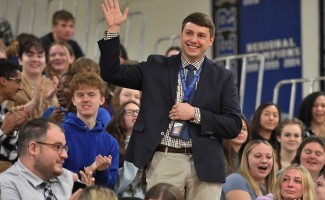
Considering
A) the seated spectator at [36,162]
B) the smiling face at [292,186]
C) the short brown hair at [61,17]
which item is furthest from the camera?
the short brown hair at [61,17]

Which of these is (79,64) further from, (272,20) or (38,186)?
(272,20)

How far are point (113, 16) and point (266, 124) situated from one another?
3353 millimetres

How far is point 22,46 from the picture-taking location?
8.28 m

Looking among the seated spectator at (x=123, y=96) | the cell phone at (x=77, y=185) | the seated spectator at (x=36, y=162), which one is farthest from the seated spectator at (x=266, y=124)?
the seated spectator at (x=36, y=162)

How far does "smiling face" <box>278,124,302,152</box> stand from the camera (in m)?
8.12

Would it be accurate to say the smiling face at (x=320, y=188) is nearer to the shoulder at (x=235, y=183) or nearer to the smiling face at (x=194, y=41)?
the shoulder at (x=235, y=183)

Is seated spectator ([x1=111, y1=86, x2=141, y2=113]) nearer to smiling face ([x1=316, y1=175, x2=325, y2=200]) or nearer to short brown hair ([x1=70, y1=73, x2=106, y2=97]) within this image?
short brown hair ([x1=70, y1=73, x2=106, y2=97])

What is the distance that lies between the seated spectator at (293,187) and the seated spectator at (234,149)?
107 centimetres

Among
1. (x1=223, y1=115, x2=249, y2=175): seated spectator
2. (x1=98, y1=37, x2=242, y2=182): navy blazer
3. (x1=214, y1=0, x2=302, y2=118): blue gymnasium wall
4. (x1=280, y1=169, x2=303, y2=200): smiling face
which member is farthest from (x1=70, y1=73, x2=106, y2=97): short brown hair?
(x1=214, y1=0, x2=302, y2=118): blue gymnasium wall

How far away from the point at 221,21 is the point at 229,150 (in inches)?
212

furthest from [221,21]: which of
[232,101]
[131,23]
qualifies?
[232,101]

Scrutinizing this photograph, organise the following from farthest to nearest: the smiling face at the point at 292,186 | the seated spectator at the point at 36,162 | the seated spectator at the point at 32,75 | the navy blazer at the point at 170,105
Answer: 1. the seated spectator at the point at 32,75
2. the smiling face at the point at 292,186
3. the navy blazer at the point at 170,105
4. the seated spectator at the point at 36,162

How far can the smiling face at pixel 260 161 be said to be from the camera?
697 centimetres

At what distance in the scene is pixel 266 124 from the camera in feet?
27.5
